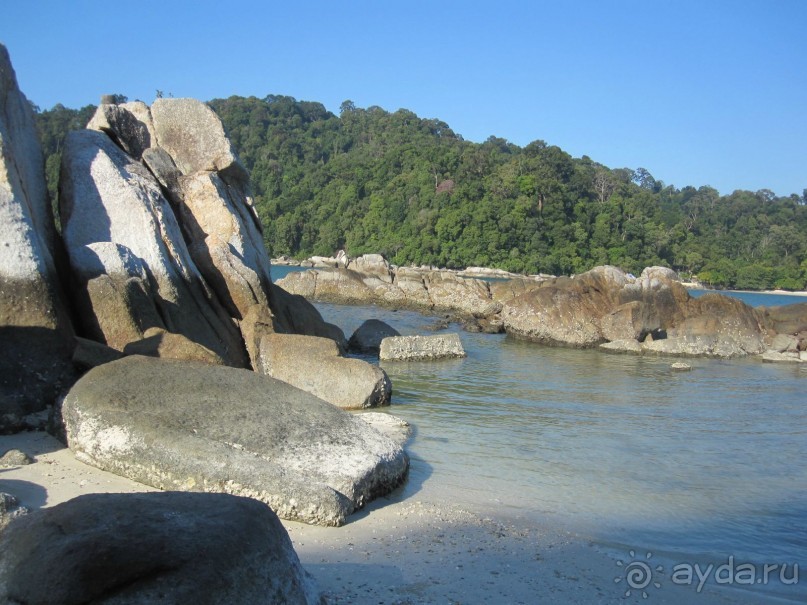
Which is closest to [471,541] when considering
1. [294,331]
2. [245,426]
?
[245,426]

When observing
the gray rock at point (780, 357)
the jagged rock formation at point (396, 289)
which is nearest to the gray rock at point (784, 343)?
the gray rock at point (780, 357)

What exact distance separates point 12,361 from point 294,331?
28.7ft

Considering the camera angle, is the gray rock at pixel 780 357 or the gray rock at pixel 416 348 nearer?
the gray rock at pixel 416 348

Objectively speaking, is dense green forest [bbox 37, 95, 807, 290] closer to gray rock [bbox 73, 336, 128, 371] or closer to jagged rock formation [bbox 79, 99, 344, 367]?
jagged rock formation [bbox 79, 99, 344, 367]

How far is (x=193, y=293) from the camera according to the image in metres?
14.0

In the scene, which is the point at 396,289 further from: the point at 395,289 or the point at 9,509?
the point at 9,509

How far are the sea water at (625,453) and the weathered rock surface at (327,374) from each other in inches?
26.1

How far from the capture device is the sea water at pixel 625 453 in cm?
787

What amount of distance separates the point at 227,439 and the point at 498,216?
3760 inches

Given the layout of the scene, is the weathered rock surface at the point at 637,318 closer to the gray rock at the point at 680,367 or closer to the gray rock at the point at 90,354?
the gray rock at the point at 680,367

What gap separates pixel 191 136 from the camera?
17656mm

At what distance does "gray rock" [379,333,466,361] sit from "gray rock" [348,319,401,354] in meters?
1.37

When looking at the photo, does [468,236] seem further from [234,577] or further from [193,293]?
[234,577]

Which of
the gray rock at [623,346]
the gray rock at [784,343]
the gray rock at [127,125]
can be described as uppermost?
the gray rock at [127,125]
